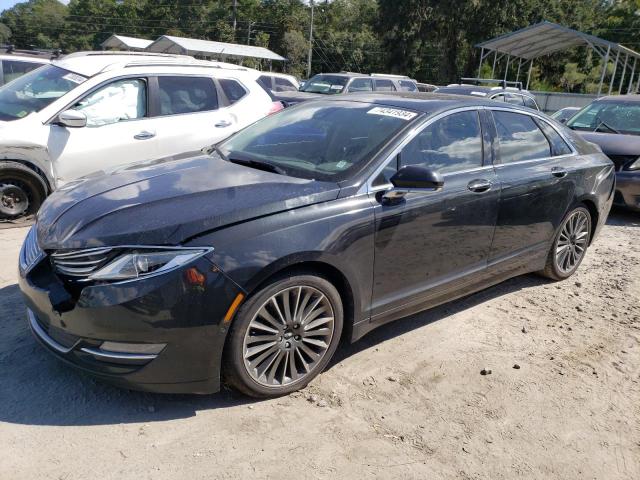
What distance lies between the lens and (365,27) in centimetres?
7056

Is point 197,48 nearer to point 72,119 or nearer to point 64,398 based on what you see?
point 72,119

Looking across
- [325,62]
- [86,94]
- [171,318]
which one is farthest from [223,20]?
[171,318]

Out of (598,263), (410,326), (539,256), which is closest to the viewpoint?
(410,326)

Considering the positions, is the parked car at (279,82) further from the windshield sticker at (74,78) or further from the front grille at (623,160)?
the front grille at (623,160)

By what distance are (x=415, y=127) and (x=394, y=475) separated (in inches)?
84.7

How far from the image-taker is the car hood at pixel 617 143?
7.62 meters

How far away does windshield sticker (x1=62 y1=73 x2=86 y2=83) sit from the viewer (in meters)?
6.12

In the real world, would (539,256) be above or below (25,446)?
above

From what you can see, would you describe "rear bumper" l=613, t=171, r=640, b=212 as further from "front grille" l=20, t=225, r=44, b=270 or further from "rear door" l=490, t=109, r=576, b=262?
"front grille" l=20, t=225, r=44, b=270

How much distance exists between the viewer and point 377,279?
3.38 meters

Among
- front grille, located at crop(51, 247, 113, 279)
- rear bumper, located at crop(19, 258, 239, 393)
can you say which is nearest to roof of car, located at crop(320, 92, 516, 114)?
rear bumper, located at crop(19, 258, 239, 393)

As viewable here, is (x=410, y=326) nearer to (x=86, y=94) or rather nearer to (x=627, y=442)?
(x=627, y=442)

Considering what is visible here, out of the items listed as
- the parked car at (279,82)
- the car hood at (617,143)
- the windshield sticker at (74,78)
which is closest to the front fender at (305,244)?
the windshield sticker at (74,78)

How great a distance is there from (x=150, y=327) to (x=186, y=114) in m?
4.46
